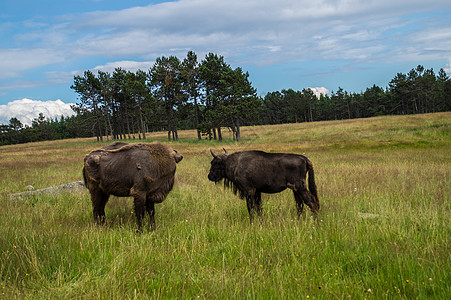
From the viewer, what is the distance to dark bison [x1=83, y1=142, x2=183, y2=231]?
602 cm

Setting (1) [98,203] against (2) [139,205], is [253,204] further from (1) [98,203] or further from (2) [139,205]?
(1) [98,203]

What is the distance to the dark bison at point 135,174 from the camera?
6.02 metres

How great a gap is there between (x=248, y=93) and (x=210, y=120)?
771 cm

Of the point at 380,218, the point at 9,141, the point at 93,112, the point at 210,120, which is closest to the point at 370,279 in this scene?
the point at 380,218

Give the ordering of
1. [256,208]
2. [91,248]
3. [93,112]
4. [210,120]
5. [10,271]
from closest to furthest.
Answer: [10,271]
[91,248]
[256,208]
[210,120]
[93,112]

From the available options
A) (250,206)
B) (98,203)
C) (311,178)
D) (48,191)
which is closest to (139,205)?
(98,203)

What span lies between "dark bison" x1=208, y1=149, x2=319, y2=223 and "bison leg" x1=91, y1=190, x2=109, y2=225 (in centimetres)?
315

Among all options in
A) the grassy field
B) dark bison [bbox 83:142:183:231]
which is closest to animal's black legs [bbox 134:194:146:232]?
dark bison [bbox 83:142:183:231]

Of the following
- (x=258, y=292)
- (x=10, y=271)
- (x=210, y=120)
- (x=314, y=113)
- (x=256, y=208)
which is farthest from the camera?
(x=314, y=113)

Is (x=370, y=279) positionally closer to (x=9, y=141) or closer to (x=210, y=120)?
(x=210, y=120)

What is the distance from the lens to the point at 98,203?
6.66 m

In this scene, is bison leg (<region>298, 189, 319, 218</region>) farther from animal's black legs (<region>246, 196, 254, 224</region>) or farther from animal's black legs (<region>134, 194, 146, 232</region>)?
animal's black legs (<region>134, 194, 146, 232</region>)

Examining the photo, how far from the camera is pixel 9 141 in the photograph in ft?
350

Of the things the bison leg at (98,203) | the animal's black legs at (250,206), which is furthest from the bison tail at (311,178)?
the bison leg at (98,203)
